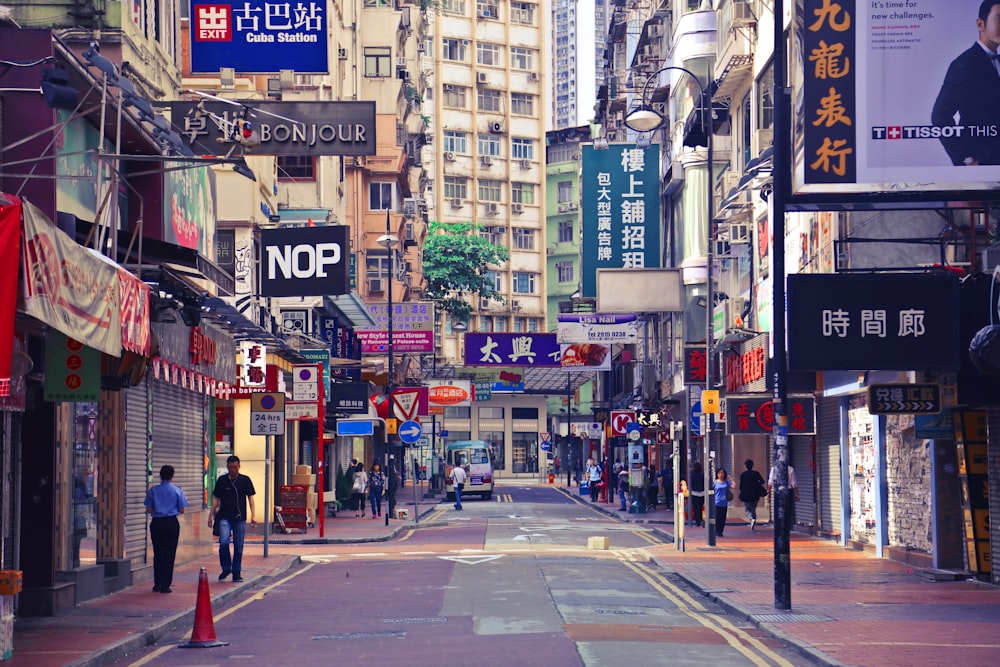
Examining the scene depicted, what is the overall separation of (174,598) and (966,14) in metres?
13.2

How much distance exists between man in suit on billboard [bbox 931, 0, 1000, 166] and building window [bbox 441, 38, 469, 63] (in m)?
106

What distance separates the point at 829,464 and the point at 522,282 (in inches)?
3571

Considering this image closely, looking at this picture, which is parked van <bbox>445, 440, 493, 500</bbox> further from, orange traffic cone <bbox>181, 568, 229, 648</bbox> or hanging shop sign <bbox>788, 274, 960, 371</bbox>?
orange traffic cone <bbox>181, 568, 229, 648</bbox>

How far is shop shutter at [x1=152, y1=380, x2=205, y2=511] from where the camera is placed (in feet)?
89.0

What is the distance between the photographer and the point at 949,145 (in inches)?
Result: 838

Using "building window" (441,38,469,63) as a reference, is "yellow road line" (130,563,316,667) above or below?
below

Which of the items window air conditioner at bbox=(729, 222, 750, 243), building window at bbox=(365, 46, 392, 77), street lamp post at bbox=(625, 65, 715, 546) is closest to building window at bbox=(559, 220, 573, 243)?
building window at bbox=(365, 46, 392, 77)

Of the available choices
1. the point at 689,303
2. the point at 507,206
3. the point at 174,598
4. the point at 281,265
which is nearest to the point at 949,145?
the point at 174,598

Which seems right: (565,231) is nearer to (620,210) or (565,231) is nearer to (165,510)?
(620,210)

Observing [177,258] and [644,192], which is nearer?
[177,258]

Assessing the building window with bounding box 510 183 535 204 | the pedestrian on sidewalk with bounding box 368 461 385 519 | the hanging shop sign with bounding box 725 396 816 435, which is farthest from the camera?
the building window with bounding box 510 183 535 204

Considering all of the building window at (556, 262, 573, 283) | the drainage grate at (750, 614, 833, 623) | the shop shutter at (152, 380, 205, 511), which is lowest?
the drainage grate at (750, 614, 833, 623)

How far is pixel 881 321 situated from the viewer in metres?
22.0

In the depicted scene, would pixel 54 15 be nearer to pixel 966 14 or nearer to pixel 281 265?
pixel 966 14
